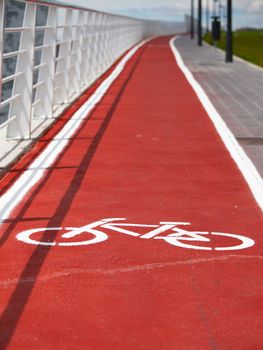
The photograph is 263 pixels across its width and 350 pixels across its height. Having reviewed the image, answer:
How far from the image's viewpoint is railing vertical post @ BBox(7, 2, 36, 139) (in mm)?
11188

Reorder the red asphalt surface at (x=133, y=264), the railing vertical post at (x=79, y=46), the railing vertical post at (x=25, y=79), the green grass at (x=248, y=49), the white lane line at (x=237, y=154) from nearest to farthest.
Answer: the red asphalt surface at (x=133, y=264) < the white lane line at (x=237, y=154) < the railing vertical post at (x=25, y=79) < the railing vertical post at (x=79, y=46) < the green grass at (x=248, y=49)

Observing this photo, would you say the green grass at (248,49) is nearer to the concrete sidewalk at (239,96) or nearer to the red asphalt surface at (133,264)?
the concrete sidewalk at (239,96)

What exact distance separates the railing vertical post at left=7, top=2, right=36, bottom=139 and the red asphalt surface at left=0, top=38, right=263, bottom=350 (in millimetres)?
429

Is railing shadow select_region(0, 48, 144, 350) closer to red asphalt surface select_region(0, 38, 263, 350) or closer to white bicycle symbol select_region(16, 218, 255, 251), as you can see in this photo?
red asphalt surface select_region(0, 38, 263, 350)

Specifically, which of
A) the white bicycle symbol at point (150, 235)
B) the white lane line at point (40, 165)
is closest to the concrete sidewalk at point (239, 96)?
the white lane line at point (40, 165)

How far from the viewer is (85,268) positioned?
5848 mm

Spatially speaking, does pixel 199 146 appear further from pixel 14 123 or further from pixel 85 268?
pixel 85 268

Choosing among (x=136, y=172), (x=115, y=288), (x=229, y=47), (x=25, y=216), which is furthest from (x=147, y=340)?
(x=229, y=47)

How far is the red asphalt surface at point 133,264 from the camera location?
4.67m

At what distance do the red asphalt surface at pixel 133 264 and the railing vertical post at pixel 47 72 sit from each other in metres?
2.97

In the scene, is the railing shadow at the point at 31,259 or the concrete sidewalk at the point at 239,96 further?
the concrete sidewalk at the point at 239,96

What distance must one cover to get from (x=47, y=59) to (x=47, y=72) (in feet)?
0.65

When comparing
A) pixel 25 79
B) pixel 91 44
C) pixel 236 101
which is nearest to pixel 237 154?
pixel 25 79

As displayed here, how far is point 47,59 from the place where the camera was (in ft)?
46.4
